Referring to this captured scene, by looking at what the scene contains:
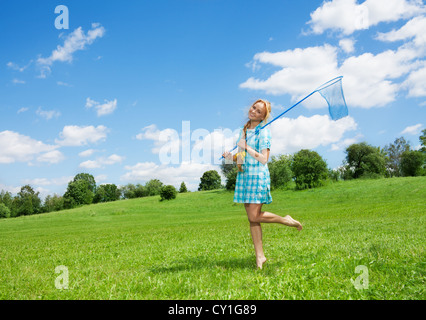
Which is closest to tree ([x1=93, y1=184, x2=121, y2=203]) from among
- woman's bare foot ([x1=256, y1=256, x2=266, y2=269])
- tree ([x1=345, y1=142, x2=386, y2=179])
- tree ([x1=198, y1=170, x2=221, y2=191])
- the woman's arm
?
tree ([x1=198, y1=170, x2=221, y2=191])

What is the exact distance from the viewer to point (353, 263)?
18.5ft

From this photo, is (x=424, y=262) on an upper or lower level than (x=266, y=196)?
lower

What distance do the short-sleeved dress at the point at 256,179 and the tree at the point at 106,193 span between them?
102334 millimetres

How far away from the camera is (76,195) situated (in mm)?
88312

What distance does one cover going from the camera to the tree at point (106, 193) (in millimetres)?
102125

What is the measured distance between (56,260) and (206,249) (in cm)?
392

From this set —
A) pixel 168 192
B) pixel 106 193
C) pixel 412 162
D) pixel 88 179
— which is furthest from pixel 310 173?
pixel 106 193

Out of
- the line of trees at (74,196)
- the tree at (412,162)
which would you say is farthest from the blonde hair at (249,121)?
the tree at (412,162)

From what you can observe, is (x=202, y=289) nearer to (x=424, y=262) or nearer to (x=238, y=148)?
(x=238, y=148)

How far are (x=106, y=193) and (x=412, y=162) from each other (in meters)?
87.2

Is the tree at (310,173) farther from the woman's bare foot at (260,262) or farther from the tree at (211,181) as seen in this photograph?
the woman's bare foot at (260,262)

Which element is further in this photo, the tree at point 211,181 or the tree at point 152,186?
the tree at point 152,186
